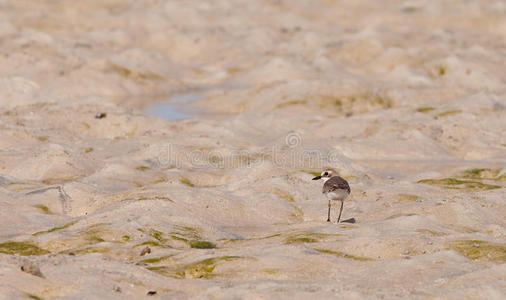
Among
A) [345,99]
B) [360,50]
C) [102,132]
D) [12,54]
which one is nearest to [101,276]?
[102,132]

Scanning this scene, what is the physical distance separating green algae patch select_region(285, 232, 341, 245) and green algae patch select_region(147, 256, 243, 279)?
6.91ft

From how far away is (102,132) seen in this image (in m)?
31.1

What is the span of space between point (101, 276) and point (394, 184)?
1120cm

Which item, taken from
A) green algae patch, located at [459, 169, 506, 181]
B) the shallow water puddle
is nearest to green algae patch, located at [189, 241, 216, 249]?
green algae patch, located at [459, 169, 506, 181]

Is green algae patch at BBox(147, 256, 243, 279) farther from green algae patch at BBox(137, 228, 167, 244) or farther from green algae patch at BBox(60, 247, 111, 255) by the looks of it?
green algae patch at BBox(137, 228, 167, 244)

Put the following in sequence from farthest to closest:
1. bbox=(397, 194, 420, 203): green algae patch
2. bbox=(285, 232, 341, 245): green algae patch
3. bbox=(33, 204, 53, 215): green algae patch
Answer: bbox=(397, 194, 420, 203): green algae patch
bbox=(33, 204, 53, 215): green algae patch
bbox=(285, 232, 341, 245): green algae patch

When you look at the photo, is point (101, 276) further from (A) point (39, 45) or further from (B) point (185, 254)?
(A) point (39, 45)

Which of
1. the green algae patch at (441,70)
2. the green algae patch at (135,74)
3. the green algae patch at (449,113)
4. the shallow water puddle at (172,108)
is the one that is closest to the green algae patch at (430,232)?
the green algae patch at (449,113)

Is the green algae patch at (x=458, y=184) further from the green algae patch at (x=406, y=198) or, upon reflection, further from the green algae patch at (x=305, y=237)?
the green algae patch at (x=305, y=237)

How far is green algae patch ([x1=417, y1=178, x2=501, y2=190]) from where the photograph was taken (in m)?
22.3

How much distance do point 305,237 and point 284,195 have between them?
496 cm

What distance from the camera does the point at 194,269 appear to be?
1409 cm

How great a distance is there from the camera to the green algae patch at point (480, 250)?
15039 mm

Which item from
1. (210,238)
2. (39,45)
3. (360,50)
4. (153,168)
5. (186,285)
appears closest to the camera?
(186,285)
